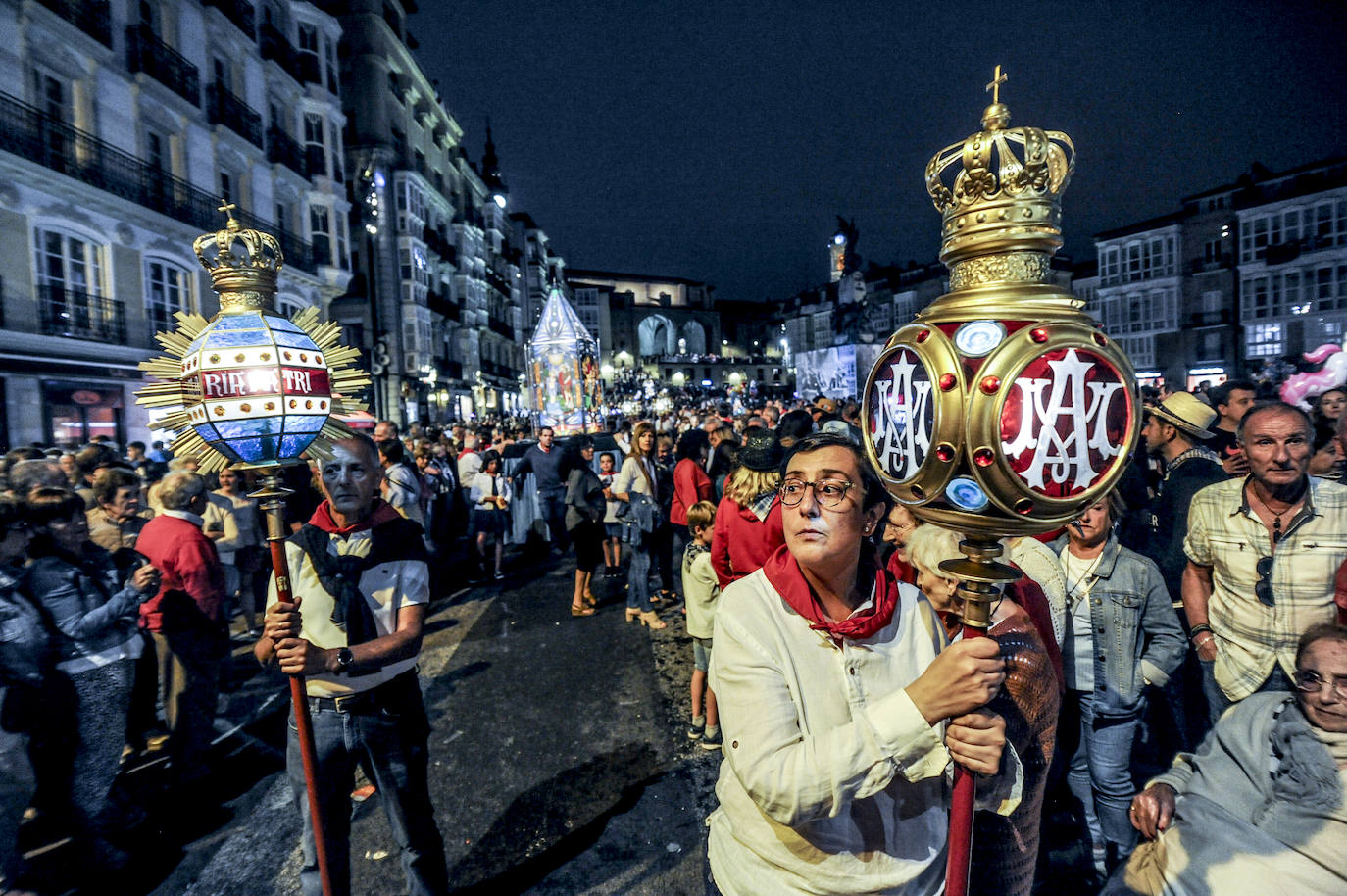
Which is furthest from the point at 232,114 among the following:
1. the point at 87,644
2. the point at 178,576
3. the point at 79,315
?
the point at 87,644

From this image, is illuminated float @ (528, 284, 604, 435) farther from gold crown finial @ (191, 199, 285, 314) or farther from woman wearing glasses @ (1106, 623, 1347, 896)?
woman wearing glasses @ (1106, 623, 1347, 896)

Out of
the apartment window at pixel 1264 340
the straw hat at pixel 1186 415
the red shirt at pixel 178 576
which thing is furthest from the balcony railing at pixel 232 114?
the apartment window at pixel 1264 340

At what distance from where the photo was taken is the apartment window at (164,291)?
15586 millimetres

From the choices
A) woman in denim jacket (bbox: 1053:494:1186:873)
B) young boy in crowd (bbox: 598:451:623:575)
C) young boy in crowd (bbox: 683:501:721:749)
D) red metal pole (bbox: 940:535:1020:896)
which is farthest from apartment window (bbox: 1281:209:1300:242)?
red metal pole (bbox: 940:535:1020:896)

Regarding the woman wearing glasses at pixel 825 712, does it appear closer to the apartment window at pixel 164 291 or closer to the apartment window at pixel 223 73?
the apartment window at pixel 164 291

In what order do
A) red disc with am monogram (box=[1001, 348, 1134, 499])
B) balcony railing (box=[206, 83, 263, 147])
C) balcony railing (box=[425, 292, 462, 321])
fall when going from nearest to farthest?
red disc with am monogram (box=[1001, 348, 1134, 499]) → balcony railing (box=[206, 83, 263, 147]) → balcony railing (box=[425, 292, 462, 321])

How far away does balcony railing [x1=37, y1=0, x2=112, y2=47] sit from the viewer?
12941 mm

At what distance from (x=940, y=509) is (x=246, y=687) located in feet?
21.4

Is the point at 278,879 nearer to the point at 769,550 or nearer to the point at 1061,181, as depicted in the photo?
the point at 769,550

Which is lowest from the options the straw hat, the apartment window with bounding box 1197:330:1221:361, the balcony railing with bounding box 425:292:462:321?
the straw hat

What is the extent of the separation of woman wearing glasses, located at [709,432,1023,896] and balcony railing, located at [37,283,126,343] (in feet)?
57.3

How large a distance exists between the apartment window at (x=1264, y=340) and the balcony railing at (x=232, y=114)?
156 ft

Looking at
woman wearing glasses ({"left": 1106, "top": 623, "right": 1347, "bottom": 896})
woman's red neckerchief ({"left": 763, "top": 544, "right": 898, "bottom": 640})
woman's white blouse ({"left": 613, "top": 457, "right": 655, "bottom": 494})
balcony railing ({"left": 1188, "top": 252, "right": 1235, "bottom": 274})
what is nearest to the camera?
woman's red neckerchief ({"left": 763, "top": 544, "right": 898, "bottom": 640})

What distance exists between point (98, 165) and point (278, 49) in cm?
1012
